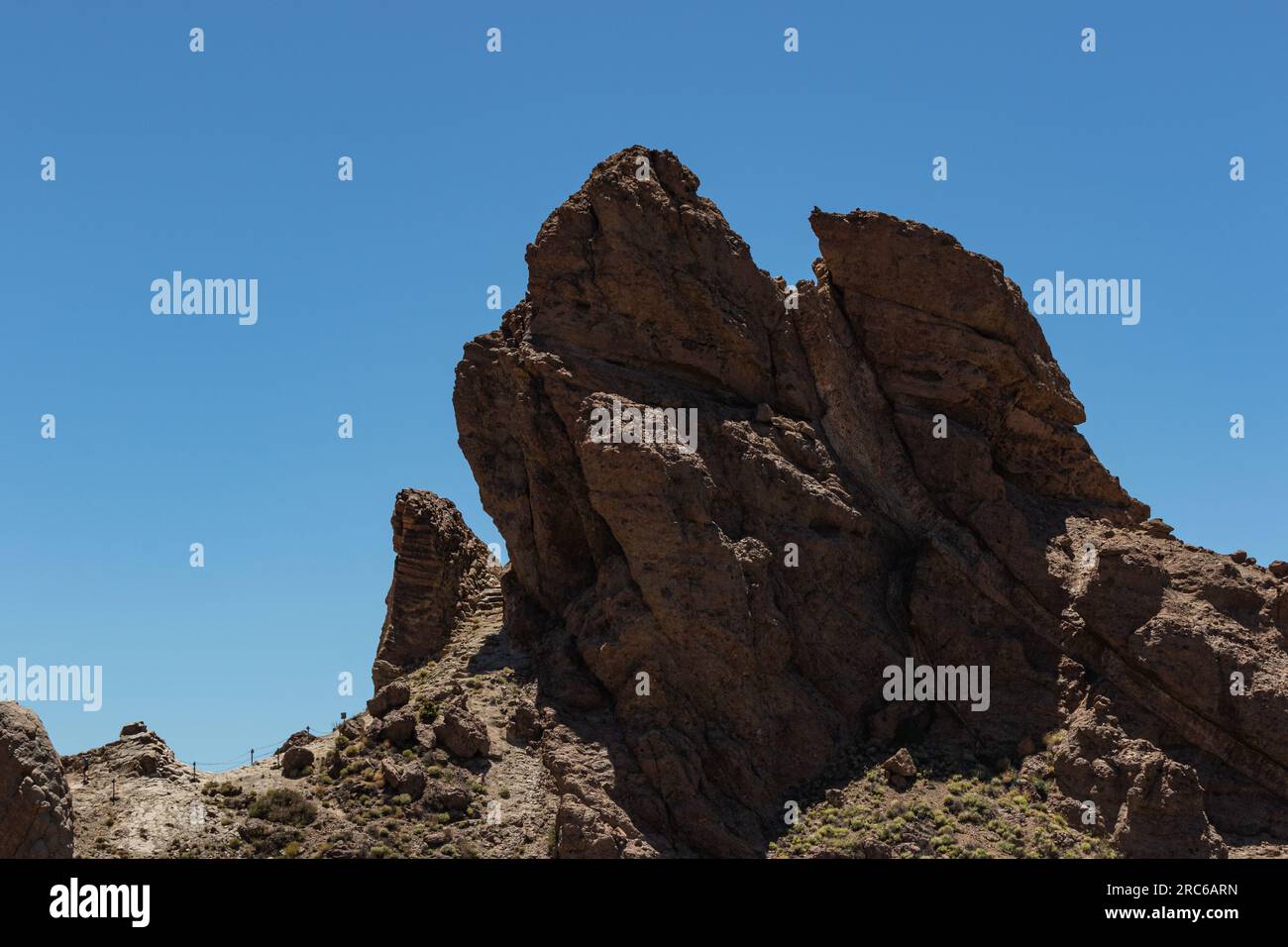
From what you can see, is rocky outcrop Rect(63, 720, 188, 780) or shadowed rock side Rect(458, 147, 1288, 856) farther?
shadowed rock side Rect(458, 147, 1288, 856)

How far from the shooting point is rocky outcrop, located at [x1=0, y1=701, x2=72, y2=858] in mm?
48781

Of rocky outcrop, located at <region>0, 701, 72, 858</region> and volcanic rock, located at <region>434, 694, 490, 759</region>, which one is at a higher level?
volcanic rock, located at <region>434, 694, 490, 759</region>

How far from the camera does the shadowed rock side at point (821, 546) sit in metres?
59.3

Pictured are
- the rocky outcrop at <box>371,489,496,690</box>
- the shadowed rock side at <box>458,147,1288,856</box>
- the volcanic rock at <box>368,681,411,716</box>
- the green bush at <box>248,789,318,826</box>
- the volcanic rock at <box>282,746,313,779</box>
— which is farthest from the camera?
the rocky outcrop at <box>371,489,496,690</box>

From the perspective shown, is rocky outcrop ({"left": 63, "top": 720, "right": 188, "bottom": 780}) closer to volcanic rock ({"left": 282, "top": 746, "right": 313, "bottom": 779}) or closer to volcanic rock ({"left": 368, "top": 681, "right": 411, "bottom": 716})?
volcanic rock ({"left": 282, "top": 746, "right": 313, "bottom": 779})

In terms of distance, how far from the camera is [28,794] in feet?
161

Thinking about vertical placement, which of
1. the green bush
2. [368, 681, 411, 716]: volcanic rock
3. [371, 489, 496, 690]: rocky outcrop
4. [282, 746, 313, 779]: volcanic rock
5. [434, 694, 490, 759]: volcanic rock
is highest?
[371, 489, 496, 690]: rocky outcrop

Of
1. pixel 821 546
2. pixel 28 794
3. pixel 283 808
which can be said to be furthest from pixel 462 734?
pixel 28 794

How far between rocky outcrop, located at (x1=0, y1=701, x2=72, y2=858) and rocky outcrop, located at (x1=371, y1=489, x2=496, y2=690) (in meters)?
16.6

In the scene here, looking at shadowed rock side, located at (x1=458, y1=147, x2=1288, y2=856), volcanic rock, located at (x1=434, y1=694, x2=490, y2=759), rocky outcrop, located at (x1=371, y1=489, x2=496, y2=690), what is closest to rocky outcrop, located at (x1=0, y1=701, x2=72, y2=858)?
volcanic rock, located at (x1=434, y1=694, x2=490, y2=759)

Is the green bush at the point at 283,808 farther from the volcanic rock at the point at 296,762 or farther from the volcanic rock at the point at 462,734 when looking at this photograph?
the volcanic rock at the point at 462,734

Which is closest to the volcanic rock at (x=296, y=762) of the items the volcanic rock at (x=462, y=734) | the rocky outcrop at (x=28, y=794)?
the volcanic rock at (x=462, y=734)

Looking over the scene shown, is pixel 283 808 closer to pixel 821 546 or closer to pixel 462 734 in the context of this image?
pixel 462 734

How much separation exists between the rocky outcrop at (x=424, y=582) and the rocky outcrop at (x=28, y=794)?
1656cm
